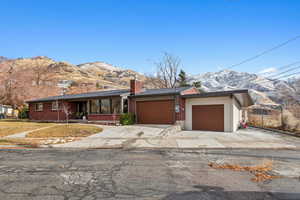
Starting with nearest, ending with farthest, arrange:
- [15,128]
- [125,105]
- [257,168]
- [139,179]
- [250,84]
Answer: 1. [139,179]
2. [257,168]
3. [15,128]
4. [125,105]
5. [250,84]

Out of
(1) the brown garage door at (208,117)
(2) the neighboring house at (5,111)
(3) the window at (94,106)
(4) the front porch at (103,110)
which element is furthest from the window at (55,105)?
(1) the brown garage door at (208,117)

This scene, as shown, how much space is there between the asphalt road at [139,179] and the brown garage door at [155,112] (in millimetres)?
9809

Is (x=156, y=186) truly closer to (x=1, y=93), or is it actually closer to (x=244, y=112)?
(x=244, y=112)

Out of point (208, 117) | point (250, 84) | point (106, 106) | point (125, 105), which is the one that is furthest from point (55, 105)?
point (250, 84)

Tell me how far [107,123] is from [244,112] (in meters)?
18.7

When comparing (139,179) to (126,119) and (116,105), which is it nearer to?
(126,119)

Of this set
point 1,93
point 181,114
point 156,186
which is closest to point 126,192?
point 156,186

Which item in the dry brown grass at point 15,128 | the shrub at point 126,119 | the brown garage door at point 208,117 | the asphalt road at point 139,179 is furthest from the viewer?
the shrub at point 126,119

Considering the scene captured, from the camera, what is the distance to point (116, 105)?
18109mm

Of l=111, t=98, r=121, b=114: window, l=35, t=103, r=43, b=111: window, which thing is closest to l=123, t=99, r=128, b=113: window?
l=111, t=98, r=121, b=114: window

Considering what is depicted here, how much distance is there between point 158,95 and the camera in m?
16.7

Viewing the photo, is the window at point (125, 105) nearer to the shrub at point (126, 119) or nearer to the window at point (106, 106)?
the window at point (106, 106)

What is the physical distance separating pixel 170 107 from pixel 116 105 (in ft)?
18.4

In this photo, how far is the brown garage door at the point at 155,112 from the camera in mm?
16469
